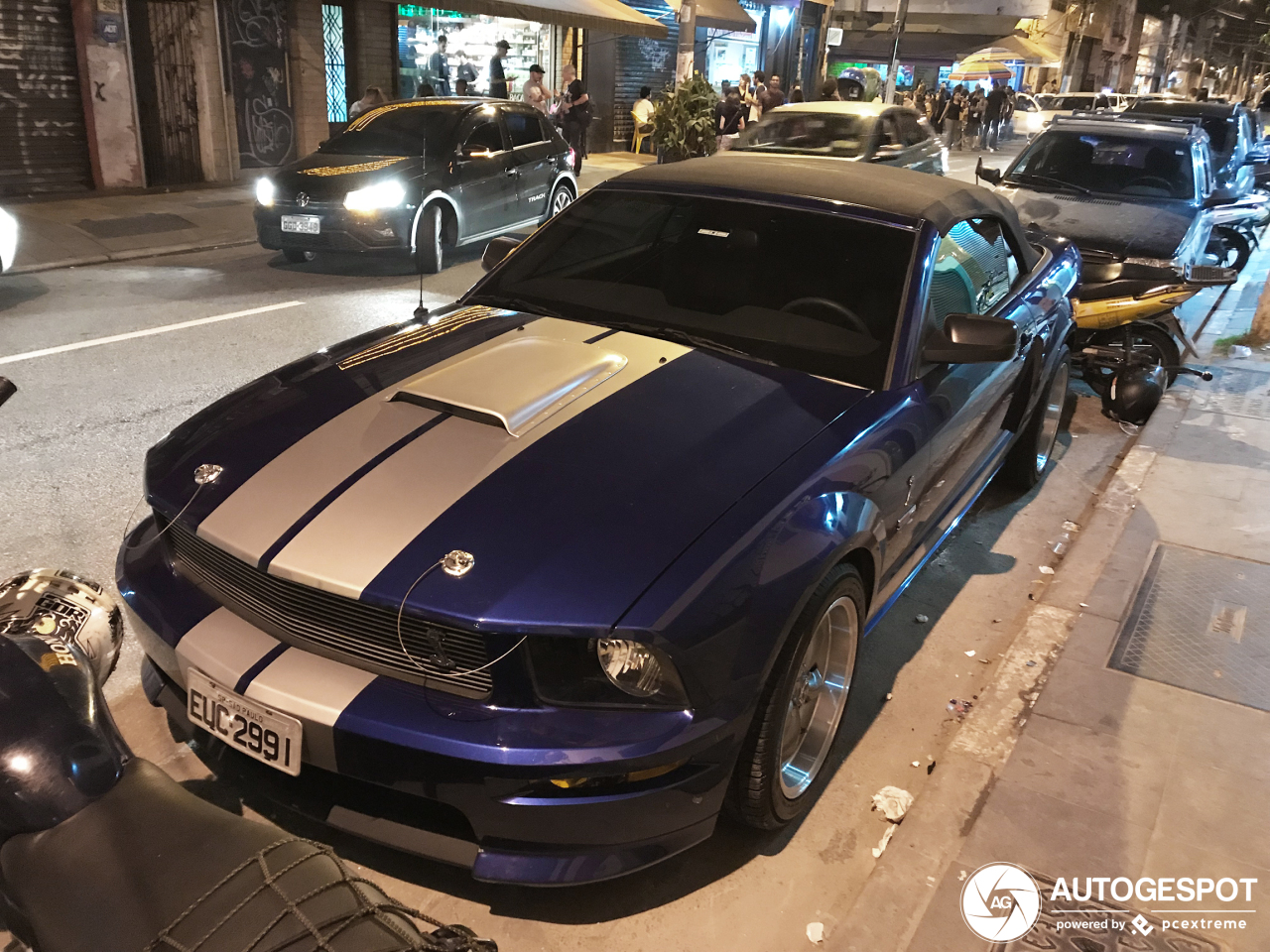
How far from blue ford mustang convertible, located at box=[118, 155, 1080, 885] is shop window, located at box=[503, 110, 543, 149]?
25.8 feet

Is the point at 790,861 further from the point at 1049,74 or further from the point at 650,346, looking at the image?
the point at 1049,74

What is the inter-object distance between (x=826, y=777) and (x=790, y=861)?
0.41 metres

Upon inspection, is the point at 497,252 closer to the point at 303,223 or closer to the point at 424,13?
the point at 303,223

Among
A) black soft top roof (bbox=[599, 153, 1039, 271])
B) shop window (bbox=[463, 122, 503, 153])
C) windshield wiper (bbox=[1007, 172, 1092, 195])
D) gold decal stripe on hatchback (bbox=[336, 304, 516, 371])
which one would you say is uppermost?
black soft top roof (bbox=[599, 153, 1039, 271])

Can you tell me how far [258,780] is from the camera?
2447 mm

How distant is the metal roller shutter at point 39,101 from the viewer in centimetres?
1259

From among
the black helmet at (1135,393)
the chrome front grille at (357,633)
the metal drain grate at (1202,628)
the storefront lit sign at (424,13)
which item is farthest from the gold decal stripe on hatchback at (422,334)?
the storefront lit sign at (424,13)

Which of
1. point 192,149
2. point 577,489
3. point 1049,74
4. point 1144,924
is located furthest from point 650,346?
point 1049,74

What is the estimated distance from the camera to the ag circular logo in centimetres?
261

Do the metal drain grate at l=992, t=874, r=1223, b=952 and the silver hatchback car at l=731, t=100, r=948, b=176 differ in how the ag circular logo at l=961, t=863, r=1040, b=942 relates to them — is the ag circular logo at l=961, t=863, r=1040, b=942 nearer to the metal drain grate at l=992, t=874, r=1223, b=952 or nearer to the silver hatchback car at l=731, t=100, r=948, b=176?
the metal drain grate at l=992, t=874, r=1223, b=952

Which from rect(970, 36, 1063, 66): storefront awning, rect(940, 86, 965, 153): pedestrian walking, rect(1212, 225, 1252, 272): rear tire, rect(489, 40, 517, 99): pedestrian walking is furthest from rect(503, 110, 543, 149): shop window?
rect(970, 36, 1063, 66): storefront awning

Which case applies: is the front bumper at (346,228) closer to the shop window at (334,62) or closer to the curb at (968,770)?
the curb at (968,770)

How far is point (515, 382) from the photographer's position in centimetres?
302

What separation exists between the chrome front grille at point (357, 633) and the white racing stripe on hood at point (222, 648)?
32mm
